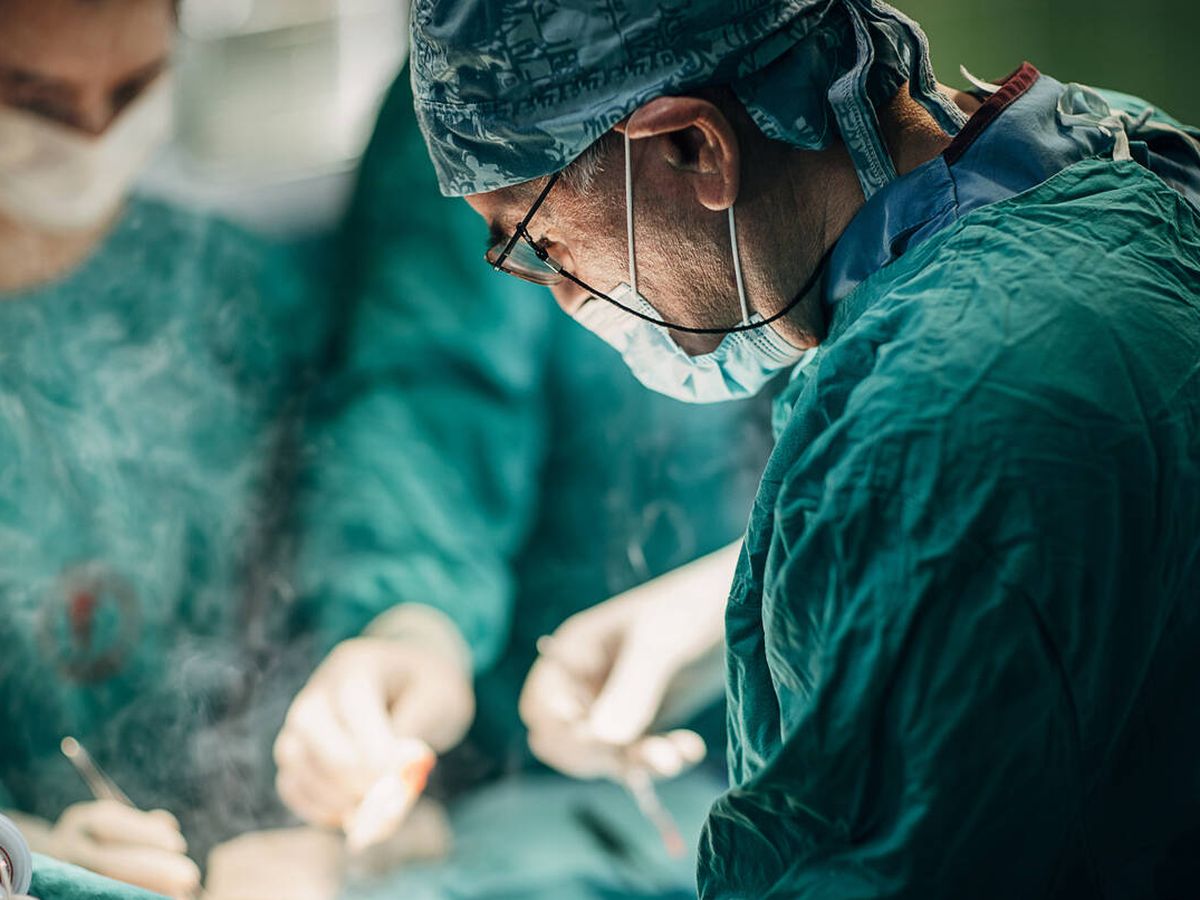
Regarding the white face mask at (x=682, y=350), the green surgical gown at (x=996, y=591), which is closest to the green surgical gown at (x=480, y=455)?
the white face mask at (x=682, y=350)

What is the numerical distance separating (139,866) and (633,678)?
908 mm

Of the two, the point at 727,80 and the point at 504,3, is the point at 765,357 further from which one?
the point at 504,3

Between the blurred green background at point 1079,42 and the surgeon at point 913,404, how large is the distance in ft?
3.54

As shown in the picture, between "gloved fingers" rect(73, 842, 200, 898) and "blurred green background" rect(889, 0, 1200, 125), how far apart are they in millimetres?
1872

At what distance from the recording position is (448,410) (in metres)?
2.27

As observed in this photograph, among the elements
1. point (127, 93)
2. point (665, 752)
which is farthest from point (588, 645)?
point (127, 93)

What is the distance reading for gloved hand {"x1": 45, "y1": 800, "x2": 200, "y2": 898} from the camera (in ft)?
5.75

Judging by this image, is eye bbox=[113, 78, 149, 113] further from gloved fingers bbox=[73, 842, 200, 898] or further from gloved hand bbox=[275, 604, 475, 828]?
gloved fingers bbox=[73, 842, 200, 898]

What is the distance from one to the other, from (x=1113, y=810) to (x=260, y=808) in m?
1.73

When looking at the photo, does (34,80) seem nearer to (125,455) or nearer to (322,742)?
(125,455)

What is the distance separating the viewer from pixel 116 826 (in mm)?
1789

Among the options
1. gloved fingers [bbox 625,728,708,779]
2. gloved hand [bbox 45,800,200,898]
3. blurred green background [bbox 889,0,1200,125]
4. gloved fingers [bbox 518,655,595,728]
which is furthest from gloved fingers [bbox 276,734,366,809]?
blurred green background [bbox 889,0,1200,125]

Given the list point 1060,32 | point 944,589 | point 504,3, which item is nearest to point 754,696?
point 944,589

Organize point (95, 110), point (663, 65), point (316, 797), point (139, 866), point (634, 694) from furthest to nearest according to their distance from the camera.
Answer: point (634, 694) → point (316, 797) → point (95, 110) → point (139, 866) → point (663, 65)
